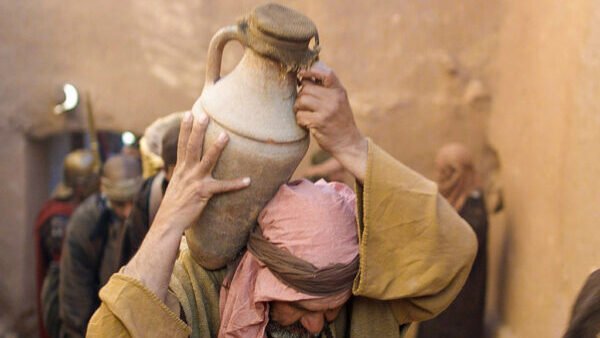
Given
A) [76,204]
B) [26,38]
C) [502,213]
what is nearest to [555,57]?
[502,213]

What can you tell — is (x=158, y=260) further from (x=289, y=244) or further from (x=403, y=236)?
(x=403, y=236)

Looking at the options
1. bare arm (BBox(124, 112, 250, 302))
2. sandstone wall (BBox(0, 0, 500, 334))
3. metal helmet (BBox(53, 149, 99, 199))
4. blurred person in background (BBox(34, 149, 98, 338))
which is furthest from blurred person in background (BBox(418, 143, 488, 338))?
bare arm (BBox(124, 112, 250, 302))

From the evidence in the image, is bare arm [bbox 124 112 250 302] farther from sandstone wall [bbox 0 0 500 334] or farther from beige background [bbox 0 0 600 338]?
sandstone wall [bbox 0 0 500 334]

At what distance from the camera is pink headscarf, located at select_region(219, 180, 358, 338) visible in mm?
2992

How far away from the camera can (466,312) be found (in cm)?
677

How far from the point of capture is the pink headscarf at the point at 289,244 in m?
2.99

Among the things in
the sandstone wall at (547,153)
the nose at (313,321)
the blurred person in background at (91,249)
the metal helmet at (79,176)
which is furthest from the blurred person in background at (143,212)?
the nose at (313,321)

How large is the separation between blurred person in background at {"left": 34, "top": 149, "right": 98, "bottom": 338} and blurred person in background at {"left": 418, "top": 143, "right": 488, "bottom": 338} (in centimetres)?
230

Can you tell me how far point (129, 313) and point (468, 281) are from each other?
416 cm

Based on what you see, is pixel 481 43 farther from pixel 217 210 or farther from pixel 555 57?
pixel 217 210

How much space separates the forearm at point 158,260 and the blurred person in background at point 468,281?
12.8ft

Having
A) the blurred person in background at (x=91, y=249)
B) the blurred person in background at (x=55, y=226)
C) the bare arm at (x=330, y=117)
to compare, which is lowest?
the blurred person in background at (x=55, y=226)

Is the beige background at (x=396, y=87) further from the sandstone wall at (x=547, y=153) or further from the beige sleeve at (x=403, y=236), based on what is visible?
the beige sleeve at (x=403, y=236)

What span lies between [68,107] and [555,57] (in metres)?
4.18
